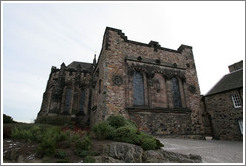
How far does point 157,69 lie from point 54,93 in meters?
15.0

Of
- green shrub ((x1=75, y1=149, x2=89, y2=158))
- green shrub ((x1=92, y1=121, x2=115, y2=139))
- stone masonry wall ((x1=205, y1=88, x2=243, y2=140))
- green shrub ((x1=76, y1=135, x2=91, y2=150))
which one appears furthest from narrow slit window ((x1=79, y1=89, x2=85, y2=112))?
stone masonry wall ((x1=205, y1=88, x2=243, y2=140))

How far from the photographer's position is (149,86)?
12656mm

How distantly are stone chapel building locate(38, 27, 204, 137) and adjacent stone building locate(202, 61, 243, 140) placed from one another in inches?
115

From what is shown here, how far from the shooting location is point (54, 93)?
19297 mm

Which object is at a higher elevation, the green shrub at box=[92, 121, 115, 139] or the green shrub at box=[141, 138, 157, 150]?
the green shrub at box=[92, 121, 115, 139]

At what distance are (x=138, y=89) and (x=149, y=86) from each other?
1098mm

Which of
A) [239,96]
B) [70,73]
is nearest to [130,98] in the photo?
[239,96]

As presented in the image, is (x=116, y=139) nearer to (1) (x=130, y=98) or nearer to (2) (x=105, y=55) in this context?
(1) (x=130, y=98)

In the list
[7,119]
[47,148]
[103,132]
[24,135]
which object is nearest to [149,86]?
[103,132]

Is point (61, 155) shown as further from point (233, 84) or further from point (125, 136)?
point (233, 84)

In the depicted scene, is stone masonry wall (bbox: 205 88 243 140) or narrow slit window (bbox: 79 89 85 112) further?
narrow slit window (bbox: 79 89 85 112)

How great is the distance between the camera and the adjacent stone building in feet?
43.5

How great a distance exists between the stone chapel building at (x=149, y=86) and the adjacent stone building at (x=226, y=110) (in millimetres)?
2915

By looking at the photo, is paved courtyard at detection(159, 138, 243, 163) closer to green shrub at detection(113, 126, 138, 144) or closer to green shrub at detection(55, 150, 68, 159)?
green shrub at detection(113, 126, 138, 144)
